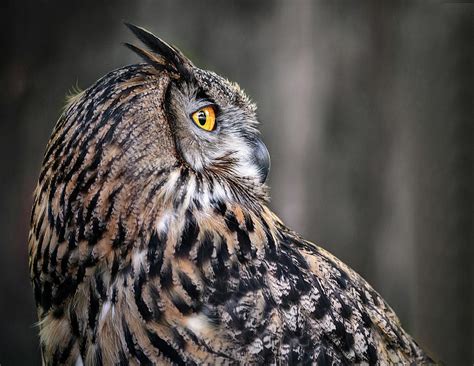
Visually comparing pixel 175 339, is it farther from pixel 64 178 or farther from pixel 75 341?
pixel 64 178

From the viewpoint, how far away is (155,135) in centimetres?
113

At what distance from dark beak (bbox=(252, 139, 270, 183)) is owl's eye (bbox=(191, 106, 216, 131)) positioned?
209 mm

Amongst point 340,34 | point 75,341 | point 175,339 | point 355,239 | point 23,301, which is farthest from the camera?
point 355,239

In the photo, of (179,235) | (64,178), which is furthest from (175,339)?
(64,178)

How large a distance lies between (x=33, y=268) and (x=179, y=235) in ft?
1.27

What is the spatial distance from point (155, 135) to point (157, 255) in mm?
265

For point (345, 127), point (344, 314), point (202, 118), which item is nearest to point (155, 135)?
point (202, 118)

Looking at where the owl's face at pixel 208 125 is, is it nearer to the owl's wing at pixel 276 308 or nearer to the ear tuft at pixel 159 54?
the ear tuft at pixel 159 54

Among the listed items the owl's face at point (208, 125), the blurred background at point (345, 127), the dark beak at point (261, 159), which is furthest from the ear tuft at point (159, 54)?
the blurred background at point (345, 127)

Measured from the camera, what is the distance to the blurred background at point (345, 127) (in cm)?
216

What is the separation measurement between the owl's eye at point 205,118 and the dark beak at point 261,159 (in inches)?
8.2

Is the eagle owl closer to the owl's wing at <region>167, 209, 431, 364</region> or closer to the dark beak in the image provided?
→ the owl's wing at <region>167, 209, 431, 364</region>

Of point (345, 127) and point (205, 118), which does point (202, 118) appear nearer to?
point (205, 118)

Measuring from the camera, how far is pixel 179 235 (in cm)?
116
